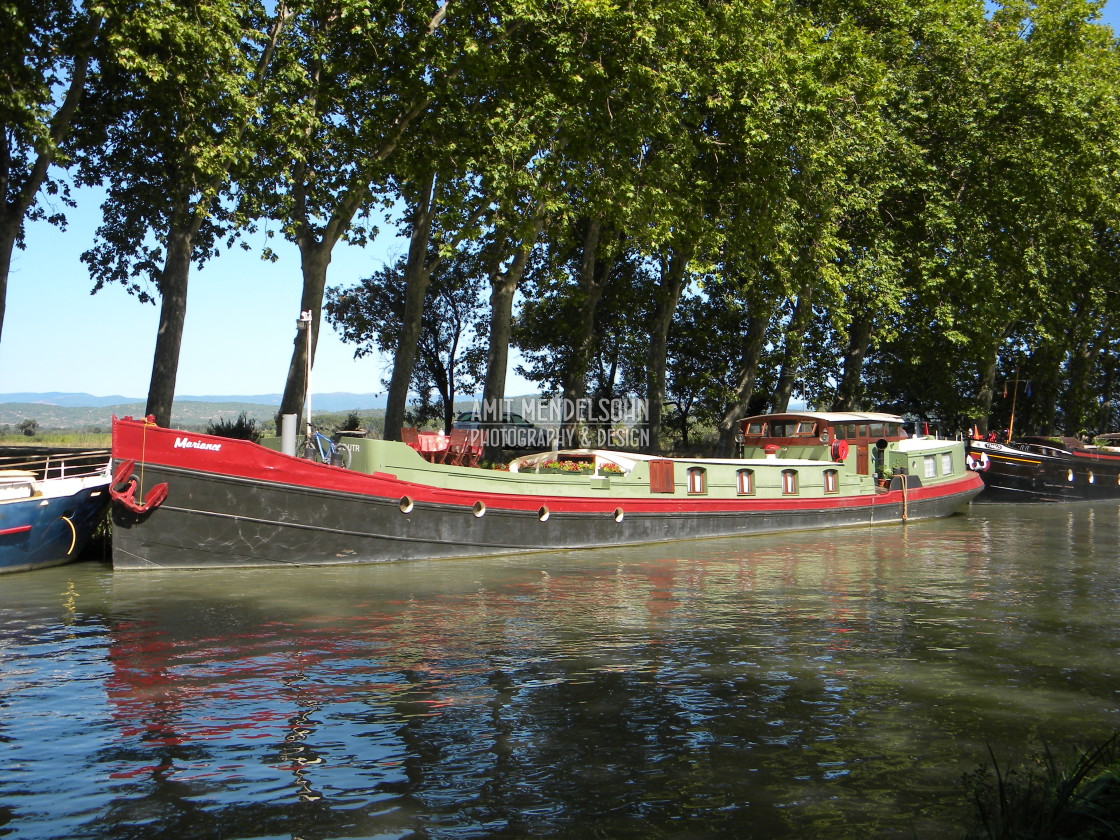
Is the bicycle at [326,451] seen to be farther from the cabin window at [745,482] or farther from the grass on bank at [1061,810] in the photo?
the grass on bank at [1061,810]

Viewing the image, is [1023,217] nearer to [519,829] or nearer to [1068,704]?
[1068,704]

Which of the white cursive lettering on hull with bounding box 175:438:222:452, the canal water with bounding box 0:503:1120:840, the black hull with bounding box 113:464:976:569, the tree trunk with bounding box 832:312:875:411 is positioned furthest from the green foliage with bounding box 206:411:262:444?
the tree trunk with bounding box 832:312:875:411

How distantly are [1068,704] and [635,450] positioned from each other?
30794 millimetres

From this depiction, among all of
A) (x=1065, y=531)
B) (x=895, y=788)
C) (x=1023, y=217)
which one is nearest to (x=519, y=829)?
(x=895, y=788)

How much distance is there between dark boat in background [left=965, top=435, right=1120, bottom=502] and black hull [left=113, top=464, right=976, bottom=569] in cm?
2173

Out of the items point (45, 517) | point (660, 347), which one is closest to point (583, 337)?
point (660, 347)

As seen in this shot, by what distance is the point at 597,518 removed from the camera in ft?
72.9

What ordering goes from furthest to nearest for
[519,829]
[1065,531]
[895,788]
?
[1065,531] < [895,788] < [519,829]

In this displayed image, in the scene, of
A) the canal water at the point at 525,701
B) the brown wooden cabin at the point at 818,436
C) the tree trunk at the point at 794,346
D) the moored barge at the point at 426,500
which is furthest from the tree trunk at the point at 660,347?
the canal water at the point at 525,701

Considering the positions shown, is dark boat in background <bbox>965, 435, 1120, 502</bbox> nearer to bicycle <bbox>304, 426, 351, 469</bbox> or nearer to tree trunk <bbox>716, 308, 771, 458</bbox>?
tree trunk <bbox>716, 308, 771, 458</bbox>

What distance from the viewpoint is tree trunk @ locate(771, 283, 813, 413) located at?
128 ft

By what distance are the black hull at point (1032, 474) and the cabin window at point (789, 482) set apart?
46.8 ft

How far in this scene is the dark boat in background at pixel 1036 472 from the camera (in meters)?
38.2

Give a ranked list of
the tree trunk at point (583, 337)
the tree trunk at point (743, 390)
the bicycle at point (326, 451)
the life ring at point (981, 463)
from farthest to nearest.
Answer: the tree trunk at point (743, 390) → the life ring at point (981, 463) → the tree trunk at point (583, 337) → the bicycle at point (326, 451)
